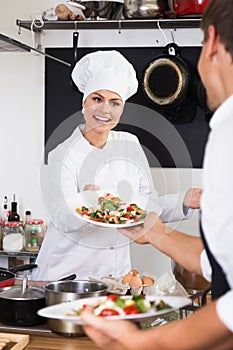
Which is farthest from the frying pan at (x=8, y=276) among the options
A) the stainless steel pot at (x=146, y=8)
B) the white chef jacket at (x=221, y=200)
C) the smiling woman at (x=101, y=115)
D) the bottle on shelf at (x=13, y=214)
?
the stainless steel pot at (x=146, y=8)

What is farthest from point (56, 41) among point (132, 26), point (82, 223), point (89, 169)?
point (82, 223)

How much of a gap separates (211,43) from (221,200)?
0.28 metres

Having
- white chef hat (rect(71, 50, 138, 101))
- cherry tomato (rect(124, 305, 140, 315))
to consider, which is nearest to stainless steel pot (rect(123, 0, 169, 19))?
white chef hat (rect(71, 50, 138, 101))

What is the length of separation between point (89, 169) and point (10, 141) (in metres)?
1.08

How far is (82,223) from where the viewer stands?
219 centimetres

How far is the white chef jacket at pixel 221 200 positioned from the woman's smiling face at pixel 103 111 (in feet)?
4.45

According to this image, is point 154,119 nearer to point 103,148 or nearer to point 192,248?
point 103,148

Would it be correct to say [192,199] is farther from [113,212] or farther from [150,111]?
[150,111]

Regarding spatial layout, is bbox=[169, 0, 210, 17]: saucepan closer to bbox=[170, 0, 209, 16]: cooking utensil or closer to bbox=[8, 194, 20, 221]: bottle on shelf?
bbox=[170, 0, 209, 16]: cooking utensil

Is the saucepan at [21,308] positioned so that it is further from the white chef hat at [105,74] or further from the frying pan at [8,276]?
the white chef hat at [105,74]

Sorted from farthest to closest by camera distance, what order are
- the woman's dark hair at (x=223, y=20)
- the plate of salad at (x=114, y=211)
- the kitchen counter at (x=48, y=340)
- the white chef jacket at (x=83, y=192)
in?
the white chef jacket at (x=83, y=192) < the plate of salad at (x=114, y=211) < the kitchen counter at (x=48, y=340) < the woman's dark hair at (x=223, y=20)

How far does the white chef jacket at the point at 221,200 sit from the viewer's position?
37.9 inches

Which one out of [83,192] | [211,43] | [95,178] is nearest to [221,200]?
[211,43]

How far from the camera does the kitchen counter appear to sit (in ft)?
5.27
